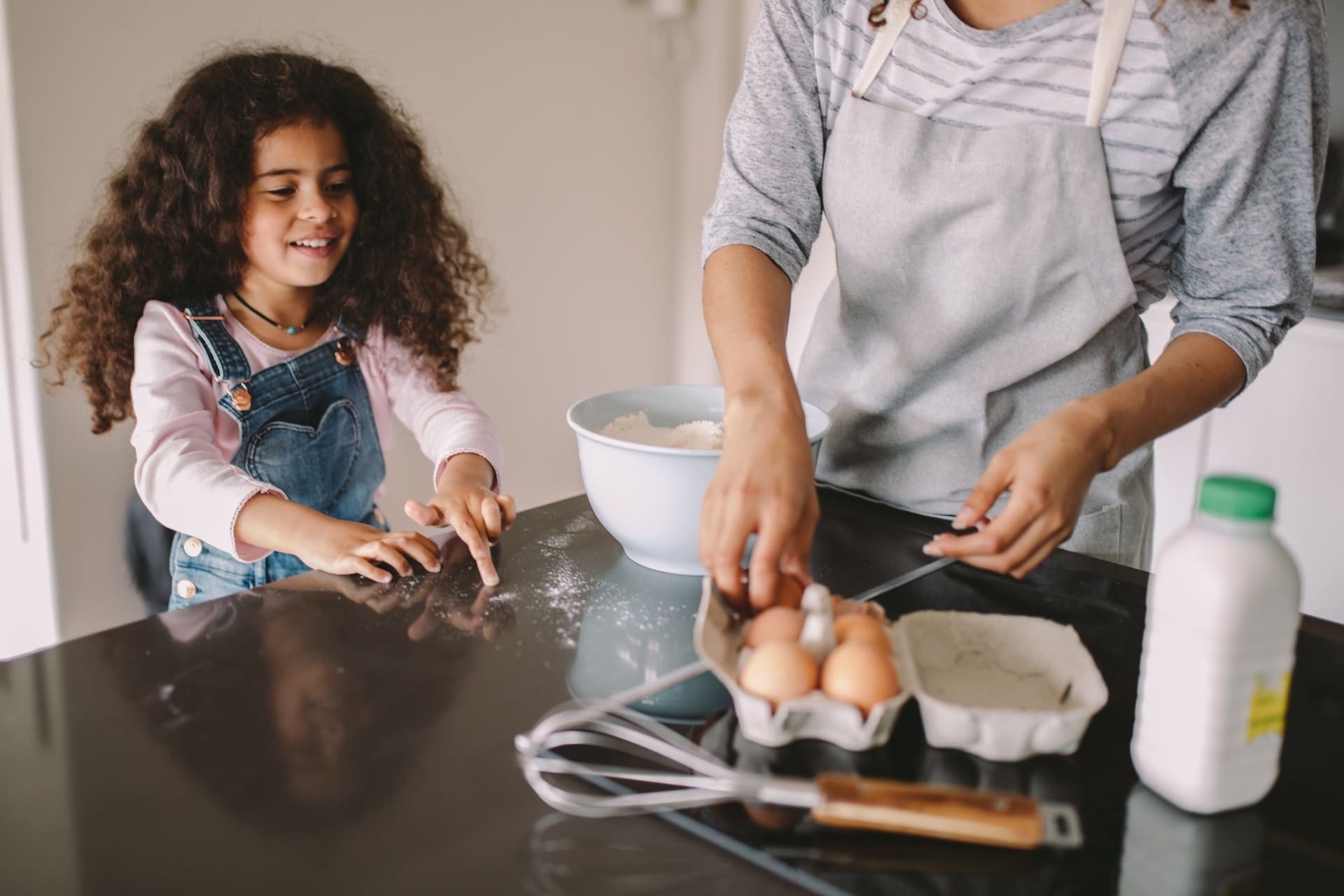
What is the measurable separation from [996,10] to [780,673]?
0.72 metres

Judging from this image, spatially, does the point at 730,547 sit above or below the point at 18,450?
above

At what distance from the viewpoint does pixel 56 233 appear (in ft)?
5.25

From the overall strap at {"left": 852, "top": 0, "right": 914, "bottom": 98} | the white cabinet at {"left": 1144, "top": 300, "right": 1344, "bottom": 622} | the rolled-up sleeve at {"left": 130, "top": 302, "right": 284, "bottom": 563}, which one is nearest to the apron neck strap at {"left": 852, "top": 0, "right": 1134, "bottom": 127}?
the overall strap at {"left": 852, "top": 0, "right": 914, "bottom": 98}

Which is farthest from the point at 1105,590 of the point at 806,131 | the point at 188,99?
the point at 188,99

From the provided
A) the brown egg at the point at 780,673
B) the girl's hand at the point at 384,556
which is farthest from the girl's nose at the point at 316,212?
the brown egg at the point at 780,673

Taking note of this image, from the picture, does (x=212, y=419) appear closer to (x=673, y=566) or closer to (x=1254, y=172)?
(x=673, y=566)

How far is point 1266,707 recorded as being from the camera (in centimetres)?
57

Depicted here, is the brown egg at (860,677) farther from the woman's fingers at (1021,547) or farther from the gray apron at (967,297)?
the gray apron at (967,297)

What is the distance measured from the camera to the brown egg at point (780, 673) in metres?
0.62

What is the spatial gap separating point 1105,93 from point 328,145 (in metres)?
0.99

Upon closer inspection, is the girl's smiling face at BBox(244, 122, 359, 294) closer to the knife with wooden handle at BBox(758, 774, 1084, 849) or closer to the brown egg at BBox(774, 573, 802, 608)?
the brown egg at BBox(774, 573, 802, 608)

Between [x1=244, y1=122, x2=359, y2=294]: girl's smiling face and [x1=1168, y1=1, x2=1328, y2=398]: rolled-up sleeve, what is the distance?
3.36 feet

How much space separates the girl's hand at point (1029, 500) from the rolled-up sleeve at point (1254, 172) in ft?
1.01

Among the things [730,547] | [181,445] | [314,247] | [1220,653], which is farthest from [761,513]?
Answer: [314,247]
